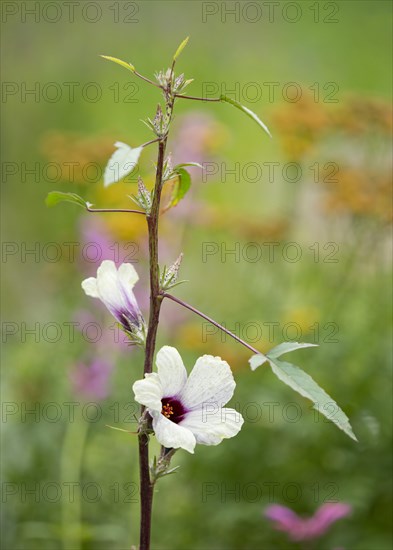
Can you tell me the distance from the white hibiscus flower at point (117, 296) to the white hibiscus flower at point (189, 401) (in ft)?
0.21

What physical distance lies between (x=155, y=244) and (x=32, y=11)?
10.00ft

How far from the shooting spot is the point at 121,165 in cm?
67

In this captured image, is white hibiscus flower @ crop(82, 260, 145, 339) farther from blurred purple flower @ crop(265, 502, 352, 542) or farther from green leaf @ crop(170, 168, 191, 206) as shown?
blurred purple flower @ crop(265, 502, 352, 542)

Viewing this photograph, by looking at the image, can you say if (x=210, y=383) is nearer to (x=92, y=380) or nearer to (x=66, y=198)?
(x=66, y=198)

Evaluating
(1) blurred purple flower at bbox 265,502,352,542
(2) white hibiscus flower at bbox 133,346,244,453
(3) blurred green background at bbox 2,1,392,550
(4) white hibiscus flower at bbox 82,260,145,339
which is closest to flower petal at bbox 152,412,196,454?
(2) white hibiscus flower at bbox 133,346,244,453

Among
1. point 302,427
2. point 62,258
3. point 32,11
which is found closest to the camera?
point 302,427

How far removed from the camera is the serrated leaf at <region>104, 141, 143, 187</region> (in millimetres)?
643

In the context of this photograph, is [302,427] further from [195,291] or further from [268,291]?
[195,291]

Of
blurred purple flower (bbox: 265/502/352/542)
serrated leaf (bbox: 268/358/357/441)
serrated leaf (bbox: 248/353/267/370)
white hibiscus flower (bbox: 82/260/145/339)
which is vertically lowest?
blurred purple flower (bbox: 265/502/352/542)

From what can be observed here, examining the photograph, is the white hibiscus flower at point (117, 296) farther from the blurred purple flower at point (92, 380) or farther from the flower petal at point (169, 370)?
the blurred purple flower at point (92, 380)

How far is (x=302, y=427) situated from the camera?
1690 millimetres

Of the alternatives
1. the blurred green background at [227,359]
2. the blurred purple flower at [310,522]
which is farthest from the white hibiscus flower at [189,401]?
the blurred green background at [227,359]

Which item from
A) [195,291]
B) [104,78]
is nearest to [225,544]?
[195,291]

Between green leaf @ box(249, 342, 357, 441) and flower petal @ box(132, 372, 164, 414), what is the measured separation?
0.30ft
